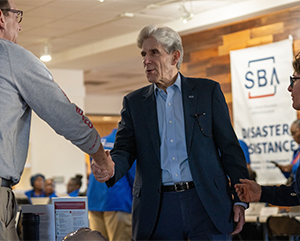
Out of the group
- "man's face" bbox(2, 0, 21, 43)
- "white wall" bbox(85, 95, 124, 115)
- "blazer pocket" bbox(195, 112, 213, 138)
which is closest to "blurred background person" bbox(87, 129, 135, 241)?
"blazer pocket" bbox(195, 112, 213, 138)

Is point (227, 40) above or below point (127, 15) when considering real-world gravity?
below

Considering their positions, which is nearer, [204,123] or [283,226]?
[204,123]

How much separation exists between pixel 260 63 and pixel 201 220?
458 centimetres

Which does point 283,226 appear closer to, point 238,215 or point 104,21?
point 238,215

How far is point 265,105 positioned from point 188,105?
4.20 meters

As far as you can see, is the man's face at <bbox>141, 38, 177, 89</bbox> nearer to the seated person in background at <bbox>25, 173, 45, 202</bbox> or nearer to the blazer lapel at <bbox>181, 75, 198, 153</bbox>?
the blazer lapel at <bbox>181, 75, 198, 153</bbox>

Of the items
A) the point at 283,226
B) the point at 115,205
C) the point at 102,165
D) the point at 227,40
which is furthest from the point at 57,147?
the point at 102,165

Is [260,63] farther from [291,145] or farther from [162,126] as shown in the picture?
[162,126]

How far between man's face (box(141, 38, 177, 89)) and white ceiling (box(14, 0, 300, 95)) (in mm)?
2212

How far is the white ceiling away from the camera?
6.30 metres

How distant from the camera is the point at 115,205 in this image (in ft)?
15.4

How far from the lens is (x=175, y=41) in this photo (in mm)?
2736

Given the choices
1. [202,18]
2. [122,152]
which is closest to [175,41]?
[122,152]

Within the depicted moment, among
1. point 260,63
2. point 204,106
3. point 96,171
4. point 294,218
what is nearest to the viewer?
point 96,171
